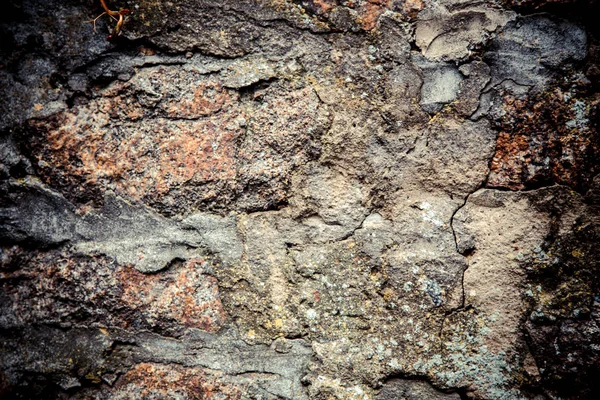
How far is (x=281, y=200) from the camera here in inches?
31.9

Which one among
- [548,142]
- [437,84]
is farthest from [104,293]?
[548,142]

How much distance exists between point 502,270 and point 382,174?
0.30 meters

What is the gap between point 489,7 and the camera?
75 centimetres

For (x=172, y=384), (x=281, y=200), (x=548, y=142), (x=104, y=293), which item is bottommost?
(x=172, y=384)

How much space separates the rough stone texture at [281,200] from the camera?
76 centimetres

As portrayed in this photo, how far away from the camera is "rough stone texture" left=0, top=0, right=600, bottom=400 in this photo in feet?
2.50

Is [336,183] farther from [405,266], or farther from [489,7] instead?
[489,7]

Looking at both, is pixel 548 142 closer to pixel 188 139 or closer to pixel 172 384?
pixel 188 139

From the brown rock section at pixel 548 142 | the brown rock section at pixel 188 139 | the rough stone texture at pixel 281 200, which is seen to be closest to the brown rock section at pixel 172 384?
the rough stone texture at pixel 281 200

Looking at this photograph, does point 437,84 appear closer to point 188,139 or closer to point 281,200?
point 281,200

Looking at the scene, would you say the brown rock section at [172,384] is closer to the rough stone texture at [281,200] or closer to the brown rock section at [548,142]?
the rough stone texture at [281,200]

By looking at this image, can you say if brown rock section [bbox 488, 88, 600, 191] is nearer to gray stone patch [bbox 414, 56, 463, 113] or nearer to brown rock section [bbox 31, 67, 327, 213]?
gray stone patch [bbox 414, 56, 463, 113]

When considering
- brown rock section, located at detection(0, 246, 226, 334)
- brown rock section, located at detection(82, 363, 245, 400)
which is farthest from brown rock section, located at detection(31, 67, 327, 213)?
brown rock section, located at detection(82, 363, 245, 400)

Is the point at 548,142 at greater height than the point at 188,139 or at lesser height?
greater
